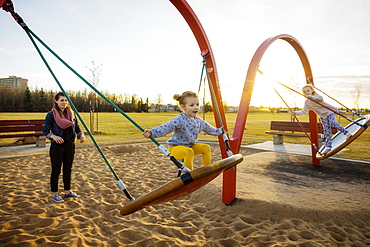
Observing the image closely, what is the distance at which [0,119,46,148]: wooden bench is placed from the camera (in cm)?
895

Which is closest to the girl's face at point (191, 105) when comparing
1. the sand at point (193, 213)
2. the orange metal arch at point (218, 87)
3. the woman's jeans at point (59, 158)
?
the orange metal arch at point (218, 87)

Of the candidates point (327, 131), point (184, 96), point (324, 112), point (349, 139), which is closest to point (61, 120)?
point (184, 96)

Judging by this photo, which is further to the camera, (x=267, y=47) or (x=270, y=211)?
(x=267, y=47)

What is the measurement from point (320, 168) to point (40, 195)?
6431 millimetres

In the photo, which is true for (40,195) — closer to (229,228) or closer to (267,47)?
(229,228)

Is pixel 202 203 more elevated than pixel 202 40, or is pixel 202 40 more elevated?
pixel 202 40

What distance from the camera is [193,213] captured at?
3816 mm

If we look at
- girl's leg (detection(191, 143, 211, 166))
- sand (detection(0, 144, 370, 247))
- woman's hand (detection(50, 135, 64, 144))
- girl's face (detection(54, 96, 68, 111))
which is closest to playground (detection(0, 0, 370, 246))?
sand (detection(0, 144, 370, 247))

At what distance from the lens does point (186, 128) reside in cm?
283

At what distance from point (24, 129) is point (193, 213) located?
318 inches

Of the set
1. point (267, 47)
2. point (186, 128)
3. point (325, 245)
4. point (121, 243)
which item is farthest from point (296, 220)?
point (267, 47)

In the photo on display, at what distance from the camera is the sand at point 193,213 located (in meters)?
3.05

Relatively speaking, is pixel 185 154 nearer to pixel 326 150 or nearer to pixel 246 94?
pixel 246 94

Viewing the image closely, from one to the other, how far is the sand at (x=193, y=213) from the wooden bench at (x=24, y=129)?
10.6 ft
